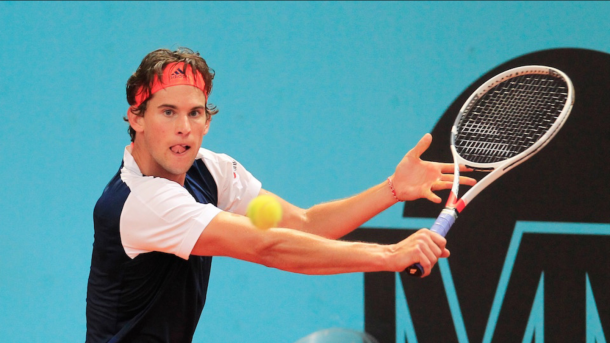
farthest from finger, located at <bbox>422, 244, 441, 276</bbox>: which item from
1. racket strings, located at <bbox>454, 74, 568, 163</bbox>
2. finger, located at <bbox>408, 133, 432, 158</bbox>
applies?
racket strings, located at <bbox>454, 74, 568, 163</bbox>

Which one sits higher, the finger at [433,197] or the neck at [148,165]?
the neck at [148,165]

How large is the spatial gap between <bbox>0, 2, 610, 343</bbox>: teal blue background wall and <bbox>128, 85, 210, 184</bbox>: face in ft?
3.60

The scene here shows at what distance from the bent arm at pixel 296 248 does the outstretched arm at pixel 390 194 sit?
1.62 feet

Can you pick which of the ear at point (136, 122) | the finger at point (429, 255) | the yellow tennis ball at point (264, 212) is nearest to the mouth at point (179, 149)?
the ear at point (136, 122)

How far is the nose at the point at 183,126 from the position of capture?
226 centimetres

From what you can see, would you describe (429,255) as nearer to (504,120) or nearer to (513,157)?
(513,157)

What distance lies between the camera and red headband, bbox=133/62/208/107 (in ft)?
7.55

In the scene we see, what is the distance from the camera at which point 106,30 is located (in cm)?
355

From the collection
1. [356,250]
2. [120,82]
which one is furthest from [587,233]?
[120,82]

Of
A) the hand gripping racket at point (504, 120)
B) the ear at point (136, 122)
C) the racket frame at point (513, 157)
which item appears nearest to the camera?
the racket frame at point (513, 157)

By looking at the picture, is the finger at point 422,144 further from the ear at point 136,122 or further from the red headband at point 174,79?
the ear at point 136,122

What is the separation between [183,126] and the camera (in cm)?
227

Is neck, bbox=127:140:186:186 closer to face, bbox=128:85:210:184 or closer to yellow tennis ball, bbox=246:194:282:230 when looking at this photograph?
face, bbox=128:85:210:184

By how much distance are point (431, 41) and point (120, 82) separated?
1.64 metres
